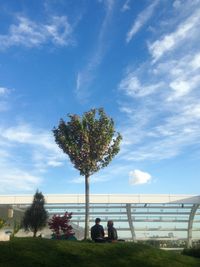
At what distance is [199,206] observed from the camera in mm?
50406

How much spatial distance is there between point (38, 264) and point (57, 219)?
11048 mm

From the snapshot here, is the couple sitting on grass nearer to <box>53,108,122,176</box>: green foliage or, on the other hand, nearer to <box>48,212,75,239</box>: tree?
<box>48,212,75,239</box>: tree

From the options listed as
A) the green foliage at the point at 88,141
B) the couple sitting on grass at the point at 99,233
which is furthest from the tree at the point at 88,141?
the couple sitting on grass at the point at 99,233

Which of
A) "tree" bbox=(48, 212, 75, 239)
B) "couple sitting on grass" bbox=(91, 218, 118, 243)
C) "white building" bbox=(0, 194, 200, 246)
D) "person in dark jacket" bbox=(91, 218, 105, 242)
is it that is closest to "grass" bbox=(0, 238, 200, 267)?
"couple sitting on grass" bbox=(91, 218, 118, 243)

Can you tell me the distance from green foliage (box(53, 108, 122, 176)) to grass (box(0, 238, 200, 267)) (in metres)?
13.8

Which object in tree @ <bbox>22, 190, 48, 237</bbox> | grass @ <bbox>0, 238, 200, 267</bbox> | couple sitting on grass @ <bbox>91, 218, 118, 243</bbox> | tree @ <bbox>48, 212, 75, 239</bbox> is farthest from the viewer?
tree @ <bbox>22, 190, 48, 237</bbox>

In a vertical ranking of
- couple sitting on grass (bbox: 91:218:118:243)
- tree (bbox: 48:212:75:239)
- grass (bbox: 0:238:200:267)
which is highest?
tree (bbox: 48:212:75:239)

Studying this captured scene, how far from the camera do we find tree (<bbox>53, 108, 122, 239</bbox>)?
2973 centimetres

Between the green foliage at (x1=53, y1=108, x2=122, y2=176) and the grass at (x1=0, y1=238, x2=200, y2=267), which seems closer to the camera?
the grass at (x1=0, y1=238, x2=200, y2=267)

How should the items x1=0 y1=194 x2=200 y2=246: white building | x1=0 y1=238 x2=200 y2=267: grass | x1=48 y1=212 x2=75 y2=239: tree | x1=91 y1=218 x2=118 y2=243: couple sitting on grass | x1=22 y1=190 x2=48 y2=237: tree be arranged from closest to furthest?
x1=0 y1=238 x2=200 y2=267: grass, x1=91 y1=218 x2=118 y2=243: couple sitting on grass, x1=48 y1=212 x2=75 y2=239: tree, x1=22 y1=190 x2=48 y2=237: tree, x1=0 y1=194 x2=200 y2=246: white building

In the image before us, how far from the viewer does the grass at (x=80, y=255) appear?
1292cm

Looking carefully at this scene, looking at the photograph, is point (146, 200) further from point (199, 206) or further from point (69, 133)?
point (69, 133)

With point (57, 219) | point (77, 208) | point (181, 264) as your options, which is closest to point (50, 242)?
point (181, 264)

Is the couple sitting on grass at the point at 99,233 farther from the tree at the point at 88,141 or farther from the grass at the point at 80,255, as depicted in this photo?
the tree at the point at 88,141
